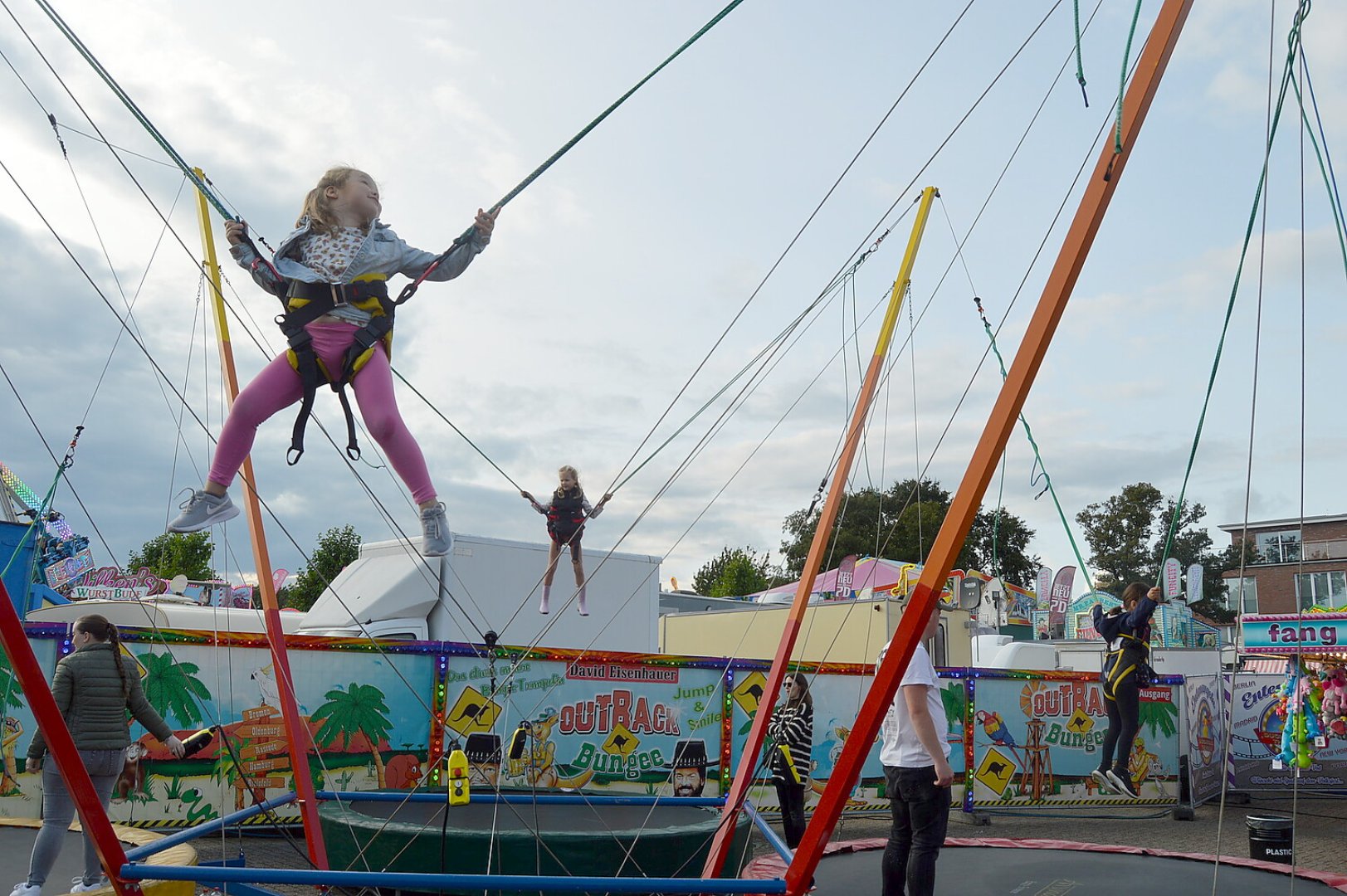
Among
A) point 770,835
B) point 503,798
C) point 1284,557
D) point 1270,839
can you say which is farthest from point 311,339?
point 1284,557

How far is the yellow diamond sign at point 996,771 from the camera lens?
10758mm

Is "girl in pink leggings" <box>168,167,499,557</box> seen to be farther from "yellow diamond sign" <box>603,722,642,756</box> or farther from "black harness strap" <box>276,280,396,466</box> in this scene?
"yellow diamond sign" <box>603,722,642,756</box>

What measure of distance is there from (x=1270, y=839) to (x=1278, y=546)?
37.0m

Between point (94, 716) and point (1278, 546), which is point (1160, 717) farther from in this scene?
point (1278, 546)

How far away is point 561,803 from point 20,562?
7.39 m

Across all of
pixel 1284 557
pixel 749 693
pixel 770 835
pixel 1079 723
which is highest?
pixel 1284 557

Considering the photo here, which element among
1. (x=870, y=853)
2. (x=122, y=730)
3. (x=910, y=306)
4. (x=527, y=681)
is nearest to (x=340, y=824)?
(x=122, y=730)

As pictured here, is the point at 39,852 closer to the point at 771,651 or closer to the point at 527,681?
the point at 527,681

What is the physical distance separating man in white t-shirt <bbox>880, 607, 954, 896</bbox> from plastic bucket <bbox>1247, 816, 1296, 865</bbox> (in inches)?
163

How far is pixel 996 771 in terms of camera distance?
1085cm

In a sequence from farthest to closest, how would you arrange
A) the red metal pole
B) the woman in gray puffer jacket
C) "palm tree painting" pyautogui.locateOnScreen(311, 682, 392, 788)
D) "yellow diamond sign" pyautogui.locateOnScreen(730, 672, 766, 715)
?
1. "yellow diamond sign" pyautogui.locateOnScreen(730, 672, 766, 715)
2. "palm tree painting" pyautogui.locateOnScreen(311, 682, 392, 788)
3. the woman in gray puffer jacket
4. the red metal pole

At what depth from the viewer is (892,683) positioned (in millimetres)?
3465

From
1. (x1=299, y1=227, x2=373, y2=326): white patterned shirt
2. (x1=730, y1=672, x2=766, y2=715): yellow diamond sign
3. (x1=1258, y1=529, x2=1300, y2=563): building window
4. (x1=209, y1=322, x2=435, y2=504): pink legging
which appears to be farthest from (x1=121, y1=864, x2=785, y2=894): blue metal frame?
(x1=1258, y1=529, x2=1300, y2=563): building window

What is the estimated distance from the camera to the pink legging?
2.73m
